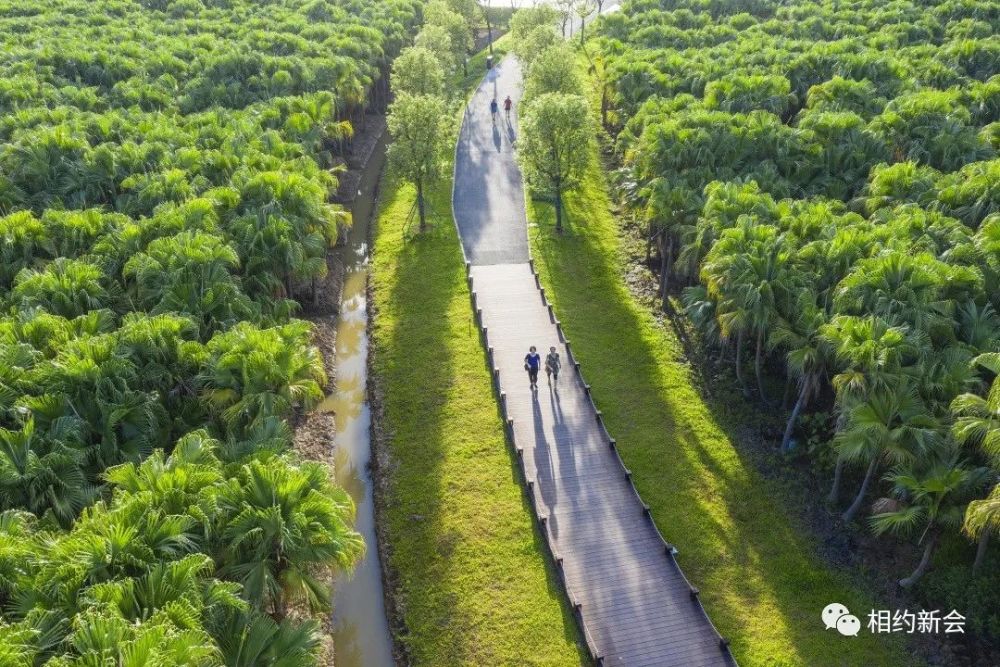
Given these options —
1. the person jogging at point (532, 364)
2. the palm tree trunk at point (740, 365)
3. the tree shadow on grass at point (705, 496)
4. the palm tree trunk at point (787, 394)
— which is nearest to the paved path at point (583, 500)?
the person jogging at point (532, 364)

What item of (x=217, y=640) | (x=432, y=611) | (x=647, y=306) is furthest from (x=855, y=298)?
(x=217, y=640)

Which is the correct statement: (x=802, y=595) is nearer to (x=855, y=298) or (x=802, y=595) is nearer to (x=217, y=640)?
(x=855, y=298)

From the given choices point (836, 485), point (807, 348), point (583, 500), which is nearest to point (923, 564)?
point (836, 485)

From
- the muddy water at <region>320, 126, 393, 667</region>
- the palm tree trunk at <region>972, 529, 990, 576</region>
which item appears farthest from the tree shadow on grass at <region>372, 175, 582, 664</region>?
the palm tree trunk at <region>972, 529, 990, 576</region>

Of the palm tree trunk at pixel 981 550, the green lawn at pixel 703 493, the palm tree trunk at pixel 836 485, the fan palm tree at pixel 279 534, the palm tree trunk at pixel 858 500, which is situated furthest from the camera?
the palm tree trunk at pixel 836 485

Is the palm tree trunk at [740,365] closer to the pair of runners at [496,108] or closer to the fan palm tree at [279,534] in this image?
the fan palm tree at [279,534]

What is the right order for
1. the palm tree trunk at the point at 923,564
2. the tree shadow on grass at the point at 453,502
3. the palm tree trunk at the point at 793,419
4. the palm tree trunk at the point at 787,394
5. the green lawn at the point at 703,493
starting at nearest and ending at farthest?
the palm tree trunk at the point at 923,564 < the green lawn at the point at 703,493 < the tree shadow on grass at the point at 453,502 < the palm tree trunk at the point at 793,419 < the palm tree trunk at the point at 787,394
